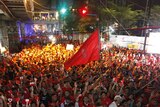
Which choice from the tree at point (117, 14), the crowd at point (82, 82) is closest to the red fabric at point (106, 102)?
the crowd at point (82, 82)

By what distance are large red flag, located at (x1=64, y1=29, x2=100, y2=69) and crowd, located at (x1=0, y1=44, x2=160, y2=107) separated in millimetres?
1087

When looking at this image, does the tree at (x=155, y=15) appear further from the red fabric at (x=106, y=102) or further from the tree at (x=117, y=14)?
the red fabric at (x=106, y=102)

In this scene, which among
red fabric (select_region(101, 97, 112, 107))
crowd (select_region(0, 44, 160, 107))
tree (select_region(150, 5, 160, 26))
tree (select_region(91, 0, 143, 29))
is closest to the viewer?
red fabric (select_region(101, 97, 112, 107))

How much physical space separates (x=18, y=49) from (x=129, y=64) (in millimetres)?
13512

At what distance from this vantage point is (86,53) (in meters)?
8.38

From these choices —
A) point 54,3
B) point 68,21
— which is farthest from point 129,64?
point 54,3

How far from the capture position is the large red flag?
8328 mm

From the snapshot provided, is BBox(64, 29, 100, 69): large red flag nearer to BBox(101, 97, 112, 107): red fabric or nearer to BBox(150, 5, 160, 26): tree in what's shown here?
BBox(101, 97, 112, 107): red fabric

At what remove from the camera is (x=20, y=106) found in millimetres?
8039

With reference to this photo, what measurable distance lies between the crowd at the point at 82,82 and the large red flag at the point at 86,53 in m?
1.09

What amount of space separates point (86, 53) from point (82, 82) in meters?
2.61

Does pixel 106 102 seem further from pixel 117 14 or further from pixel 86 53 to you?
Result: pixel 117 14

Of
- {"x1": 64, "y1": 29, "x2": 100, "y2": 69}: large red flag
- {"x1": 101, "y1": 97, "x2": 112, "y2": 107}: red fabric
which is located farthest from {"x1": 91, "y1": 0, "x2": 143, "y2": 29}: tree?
{"x1": 101, "y1": 97, "x2": 112, "y2": 107}: red fabric

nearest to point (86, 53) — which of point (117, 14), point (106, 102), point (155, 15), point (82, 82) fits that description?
point (106, 102)
